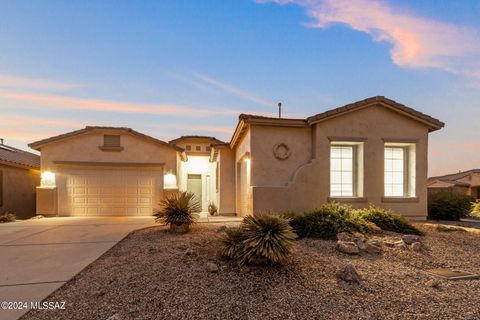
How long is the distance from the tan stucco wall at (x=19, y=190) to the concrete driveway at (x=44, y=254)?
616 centimetres

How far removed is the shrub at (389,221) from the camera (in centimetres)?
827

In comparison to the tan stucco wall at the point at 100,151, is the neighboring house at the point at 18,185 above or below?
below

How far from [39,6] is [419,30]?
14.3 m

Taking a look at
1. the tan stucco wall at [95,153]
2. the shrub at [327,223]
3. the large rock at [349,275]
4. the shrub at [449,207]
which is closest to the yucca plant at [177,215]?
the shrub at [327,223]

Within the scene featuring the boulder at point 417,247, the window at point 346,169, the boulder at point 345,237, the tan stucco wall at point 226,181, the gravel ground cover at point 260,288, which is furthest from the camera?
the tan stucco wall at point 226,181

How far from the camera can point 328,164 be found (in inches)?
424

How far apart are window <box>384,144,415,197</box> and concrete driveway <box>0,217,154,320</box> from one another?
10.4 meters

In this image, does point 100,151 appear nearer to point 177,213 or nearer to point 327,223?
point 177,213

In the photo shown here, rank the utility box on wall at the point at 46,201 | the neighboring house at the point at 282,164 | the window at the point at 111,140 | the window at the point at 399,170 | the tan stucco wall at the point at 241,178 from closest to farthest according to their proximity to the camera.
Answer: the neighboring house at the point at 282,164 < the window at the point at 399,170 < the tan stucco wall at the point at 241,178 < the utility box on wall at the point at 46,201 < the window at the point at 111,140

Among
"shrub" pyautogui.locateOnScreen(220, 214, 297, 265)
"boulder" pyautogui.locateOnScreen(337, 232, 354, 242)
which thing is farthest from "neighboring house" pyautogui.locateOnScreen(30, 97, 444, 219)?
"shrub" pyautogui.locateOnScreen(220, 214, 297, 265)

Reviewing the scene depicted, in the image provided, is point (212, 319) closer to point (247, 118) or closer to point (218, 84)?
point (247, 118)

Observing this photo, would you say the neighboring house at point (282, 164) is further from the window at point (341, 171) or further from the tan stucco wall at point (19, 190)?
the tan stucco wall at point (19, 190)

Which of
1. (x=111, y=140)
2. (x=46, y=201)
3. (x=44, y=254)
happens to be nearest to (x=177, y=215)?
(x=44, y=254)

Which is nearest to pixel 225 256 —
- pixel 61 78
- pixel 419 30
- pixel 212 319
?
pixel 212 319
